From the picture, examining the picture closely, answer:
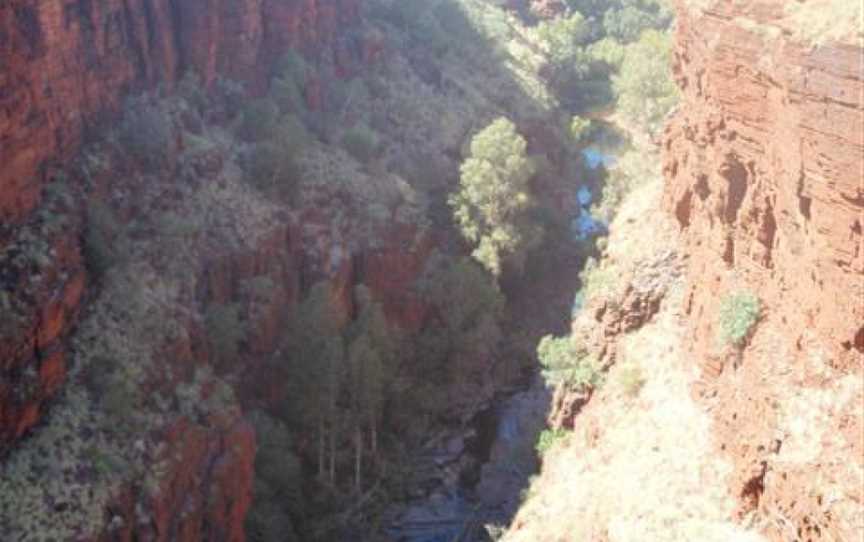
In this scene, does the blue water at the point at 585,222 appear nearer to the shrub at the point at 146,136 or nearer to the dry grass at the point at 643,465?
the dry grass at the point at 643,465

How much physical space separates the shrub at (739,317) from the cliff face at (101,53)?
2268 cm

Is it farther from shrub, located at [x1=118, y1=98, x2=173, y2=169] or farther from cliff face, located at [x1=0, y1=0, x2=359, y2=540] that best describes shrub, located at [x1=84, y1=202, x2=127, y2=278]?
shrub, located at [x1=118, y1=98, x2=173, y2=169]

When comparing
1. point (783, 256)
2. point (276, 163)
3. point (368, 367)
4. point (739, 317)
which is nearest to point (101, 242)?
point (368, 367)

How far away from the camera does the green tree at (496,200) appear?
51125mm

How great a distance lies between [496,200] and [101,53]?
20.1 meters

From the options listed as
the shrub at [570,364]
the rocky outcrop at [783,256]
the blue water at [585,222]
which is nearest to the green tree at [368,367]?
the shrub at [570,364]

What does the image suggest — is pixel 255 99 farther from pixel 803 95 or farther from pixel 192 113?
pixel 803 95

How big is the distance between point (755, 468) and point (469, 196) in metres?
31.4

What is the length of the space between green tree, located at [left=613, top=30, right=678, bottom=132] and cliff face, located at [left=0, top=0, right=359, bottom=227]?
17368 millimetres

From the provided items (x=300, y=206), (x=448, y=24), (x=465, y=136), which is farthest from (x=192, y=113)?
(x=448, y=24)

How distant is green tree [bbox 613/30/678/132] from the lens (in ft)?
189

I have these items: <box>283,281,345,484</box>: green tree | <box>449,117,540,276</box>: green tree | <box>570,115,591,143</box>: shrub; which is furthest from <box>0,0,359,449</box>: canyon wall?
<box>570,115,591,143</box>: shrub

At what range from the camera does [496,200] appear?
51.5 m

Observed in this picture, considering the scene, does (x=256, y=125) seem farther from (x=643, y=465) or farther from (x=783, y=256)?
(x=783, y=256)
